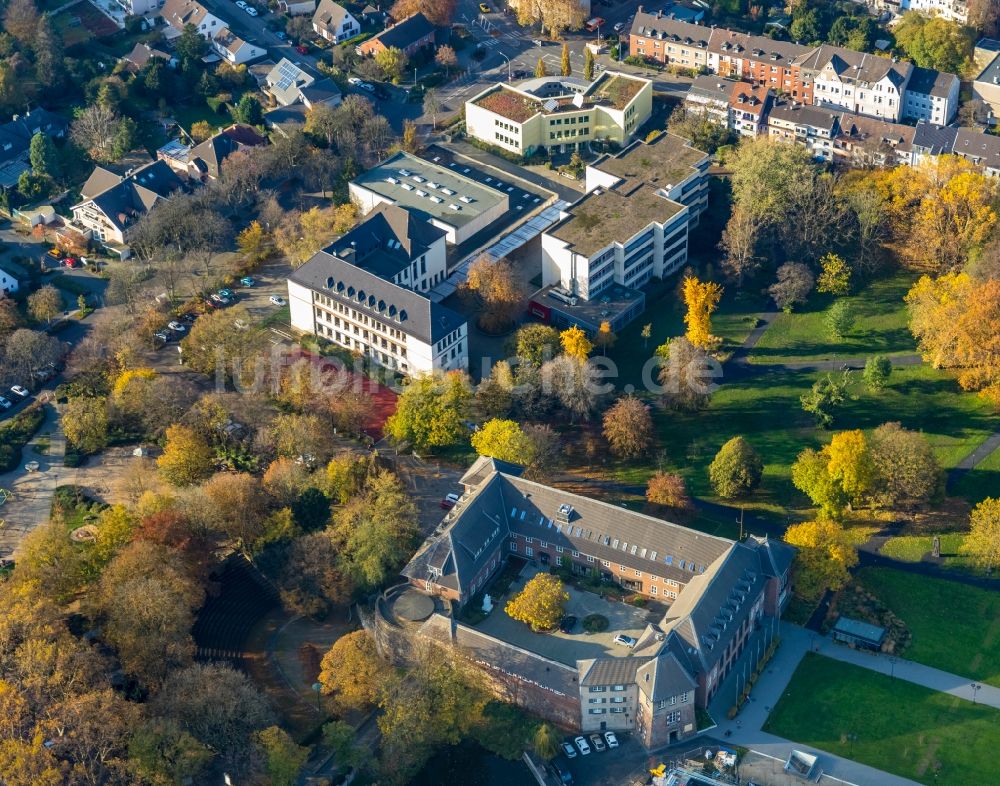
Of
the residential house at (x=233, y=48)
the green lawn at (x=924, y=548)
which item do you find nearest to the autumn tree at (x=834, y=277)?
the green lawn at (x=924, y=548)

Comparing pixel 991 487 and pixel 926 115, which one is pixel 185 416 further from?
pixel 926 115

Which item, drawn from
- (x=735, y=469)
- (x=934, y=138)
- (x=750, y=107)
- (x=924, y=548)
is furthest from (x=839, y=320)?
(x=750, y=107)

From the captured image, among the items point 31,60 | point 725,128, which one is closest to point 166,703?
point 725,128

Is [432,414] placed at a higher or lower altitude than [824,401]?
higher

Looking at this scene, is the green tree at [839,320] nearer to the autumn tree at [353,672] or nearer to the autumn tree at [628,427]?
the autumn tree at [628,427]

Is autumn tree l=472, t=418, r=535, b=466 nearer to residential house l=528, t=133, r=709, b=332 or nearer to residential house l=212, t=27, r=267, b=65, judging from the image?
residential house l=528, t=133, r=709, b=332

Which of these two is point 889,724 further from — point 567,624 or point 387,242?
point 387,242
